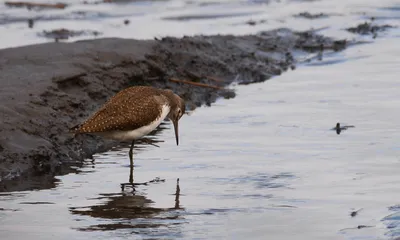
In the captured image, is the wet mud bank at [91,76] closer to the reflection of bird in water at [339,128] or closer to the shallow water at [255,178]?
the shallow water at [255,178]

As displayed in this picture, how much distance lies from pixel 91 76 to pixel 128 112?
9.05 ft

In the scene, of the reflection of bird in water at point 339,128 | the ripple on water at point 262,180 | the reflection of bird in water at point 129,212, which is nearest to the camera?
the reflection of bird in water at point 129,212

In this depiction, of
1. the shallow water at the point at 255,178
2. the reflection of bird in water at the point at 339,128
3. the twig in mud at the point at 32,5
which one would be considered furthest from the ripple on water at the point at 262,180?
the twig in mud at the point at 32,5

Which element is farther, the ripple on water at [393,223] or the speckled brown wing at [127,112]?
the speckled brown wing at [127,112]

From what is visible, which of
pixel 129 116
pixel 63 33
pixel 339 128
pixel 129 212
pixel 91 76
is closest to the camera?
pixel 129 212

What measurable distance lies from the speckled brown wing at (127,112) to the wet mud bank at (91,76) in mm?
577

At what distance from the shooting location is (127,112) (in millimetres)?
10156

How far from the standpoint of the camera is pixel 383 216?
7.92 meters

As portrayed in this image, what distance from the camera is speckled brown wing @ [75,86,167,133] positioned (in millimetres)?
9961

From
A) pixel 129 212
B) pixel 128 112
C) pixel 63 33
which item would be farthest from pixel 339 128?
pixel 63 33

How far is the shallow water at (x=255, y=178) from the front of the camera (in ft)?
25.8

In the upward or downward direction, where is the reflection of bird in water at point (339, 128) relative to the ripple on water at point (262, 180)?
upward

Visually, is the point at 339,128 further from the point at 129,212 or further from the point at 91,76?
the point at 129,212

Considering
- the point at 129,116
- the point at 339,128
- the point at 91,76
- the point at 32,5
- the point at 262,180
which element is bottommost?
the point at 262,180
